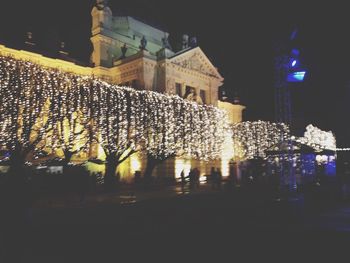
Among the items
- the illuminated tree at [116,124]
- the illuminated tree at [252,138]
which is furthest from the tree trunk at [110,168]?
the illuminated tree at [252,138]

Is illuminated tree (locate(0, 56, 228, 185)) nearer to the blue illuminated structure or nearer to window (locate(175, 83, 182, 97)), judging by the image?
window (locate(175, 83, 182, 97))

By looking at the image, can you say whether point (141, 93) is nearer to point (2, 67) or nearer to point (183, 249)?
point (2, 67)

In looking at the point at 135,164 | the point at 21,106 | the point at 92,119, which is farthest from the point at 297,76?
the point at 135,164

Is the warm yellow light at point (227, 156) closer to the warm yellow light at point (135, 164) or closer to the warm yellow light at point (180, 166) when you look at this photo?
the warm yellow light at point (180, 166)

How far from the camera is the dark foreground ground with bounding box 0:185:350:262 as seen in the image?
328 inches

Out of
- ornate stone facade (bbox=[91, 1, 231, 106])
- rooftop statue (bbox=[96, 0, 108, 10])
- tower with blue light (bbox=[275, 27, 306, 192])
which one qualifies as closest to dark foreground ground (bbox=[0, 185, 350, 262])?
tower with blue light (bbox=[275, 27, 306, 192])

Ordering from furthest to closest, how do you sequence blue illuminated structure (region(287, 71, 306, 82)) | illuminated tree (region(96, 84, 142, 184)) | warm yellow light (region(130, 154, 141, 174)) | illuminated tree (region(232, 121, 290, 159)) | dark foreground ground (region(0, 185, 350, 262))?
1. illuminated tree (region(232, 121, 290, 159))
2. warm yellow light (region(130, 154, 141, 174))
3. illuminated tree (region(96, 84, 142, 184))
4. blue illuminated structure (region(287, 71, 306, 82))
5. dark foreground ground (region(0, 185, 350, 262))

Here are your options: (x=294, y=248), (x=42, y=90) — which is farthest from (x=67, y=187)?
(x=294, y=248)

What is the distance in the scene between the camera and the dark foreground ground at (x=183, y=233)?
8.33 m

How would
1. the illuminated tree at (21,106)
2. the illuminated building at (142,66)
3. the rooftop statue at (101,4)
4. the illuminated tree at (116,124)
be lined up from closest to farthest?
1. the illuminated tree at (21,106)
2. the illuminated tree at (116,124)
3. the illuminated building at (142,66)
4. the rooftop statue at (101,4)

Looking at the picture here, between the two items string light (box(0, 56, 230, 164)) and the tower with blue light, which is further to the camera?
string light (box(0, 56, 230, 164))

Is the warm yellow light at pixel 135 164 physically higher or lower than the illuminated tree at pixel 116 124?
lower

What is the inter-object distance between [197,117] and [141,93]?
668 cm

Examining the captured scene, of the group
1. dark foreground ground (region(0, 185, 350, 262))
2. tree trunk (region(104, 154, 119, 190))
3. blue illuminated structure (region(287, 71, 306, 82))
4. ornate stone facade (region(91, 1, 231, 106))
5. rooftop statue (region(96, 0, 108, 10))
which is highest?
rooftop statue (region(96, 0, 108, 10))
